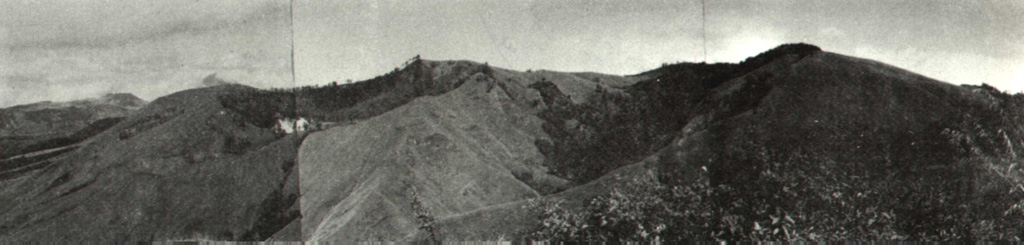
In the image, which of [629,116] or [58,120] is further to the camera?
[629,116]

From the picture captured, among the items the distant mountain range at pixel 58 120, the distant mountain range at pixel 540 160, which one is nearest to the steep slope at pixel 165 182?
the distant mountain range at pixel 540 160

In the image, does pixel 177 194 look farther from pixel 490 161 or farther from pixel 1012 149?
pixel 1012 149

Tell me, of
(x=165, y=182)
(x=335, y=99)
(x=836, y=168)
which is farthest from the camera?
(x=165, y=182)

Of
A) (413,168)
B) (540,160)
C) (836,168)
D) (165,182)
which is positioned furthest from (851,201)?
(165,182)

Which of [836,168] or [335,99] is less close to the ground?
[335,99]

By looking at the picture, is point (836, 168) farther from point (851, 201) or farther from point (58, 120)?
point (58, 120)

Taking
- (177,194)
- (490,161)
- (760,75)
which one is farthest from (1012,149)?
(177,194)

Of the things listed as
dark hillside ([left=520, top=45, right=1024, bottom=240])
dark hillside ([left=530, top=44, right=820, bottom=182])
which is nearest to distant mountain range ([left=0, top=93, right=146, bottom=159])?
dark hillside ([left=530, top=44, right=820, bottom=182])
